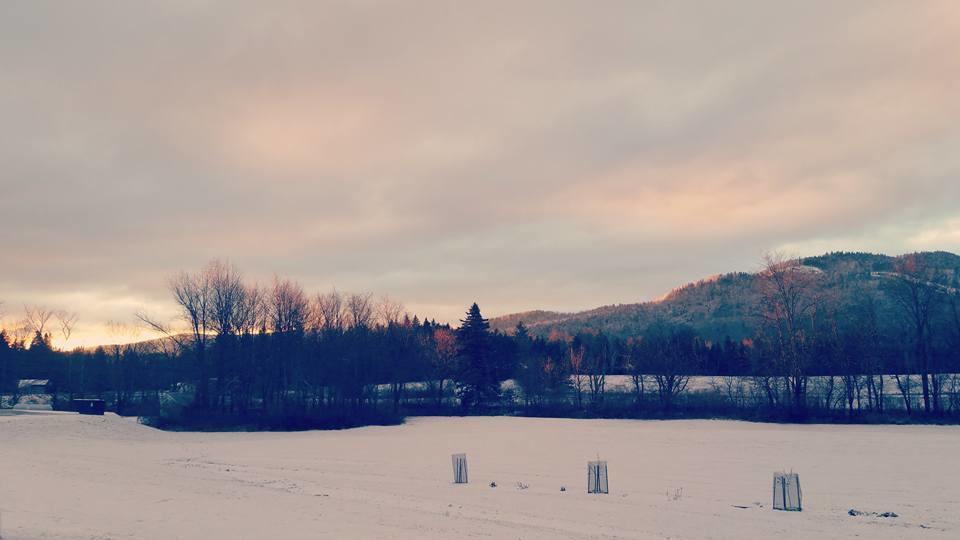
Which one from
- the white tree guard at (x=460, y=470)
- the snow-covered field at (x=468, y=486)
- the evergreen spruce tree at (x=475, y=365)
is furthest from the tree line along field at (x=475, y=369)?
the white tree guard at (x=460, y=470)

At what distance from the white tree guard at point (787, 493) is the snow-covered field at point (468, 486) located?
19.9 inches

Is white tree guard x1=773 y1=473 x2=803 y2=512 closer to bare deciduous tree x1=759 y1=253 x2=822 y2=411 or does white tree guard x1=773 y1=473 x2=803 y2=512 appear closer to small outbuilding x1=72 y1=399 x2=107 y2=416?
bare deciduous tree x1=759 y1=253 x2=822 y2=411

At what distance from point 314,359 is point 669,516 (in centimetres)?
5586

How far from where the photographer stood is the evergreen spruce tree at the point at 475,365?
231 feet

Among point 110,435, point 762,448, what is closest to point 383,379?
point 110,435

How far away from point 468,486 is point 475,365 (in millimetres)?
50066

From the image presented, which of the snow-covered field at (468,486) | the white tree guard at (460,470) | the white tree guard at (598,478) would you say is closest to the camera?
the snow-covered field at (468,486)

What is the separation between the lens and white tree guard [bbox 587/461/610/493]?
777 inches

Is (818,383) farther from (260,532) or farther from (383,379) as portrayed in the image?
(260,532)

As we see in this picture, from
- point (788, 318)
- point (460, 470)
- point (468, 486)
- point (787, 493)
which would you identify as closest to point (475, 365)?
point (788, 318)

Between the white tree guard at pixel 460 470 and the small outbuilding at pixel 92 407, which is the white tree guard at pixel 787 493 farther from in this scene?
the small outbuilding at pixel 92 407

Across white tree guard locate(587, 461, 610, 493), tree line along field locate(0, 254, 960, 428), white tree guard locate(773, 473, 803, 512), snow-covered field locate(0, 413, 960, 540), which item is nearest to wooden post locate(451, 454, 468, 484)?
snow-covered field locate(0, 413, 960, 540)

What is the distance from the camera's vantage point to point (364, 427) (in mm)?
53625

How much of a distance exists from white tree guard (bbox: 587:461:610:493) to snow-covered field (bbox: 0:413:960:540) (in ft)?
1.46
